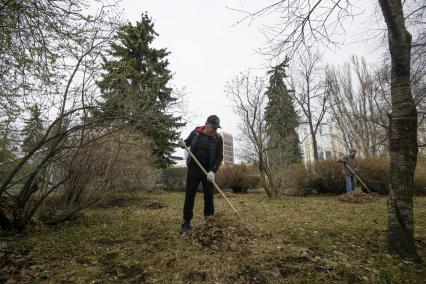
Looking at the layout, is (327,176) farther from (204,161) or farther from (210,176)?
(210,176)

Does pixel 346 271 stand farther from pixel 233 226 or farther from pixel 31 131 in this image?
pixel 31 131

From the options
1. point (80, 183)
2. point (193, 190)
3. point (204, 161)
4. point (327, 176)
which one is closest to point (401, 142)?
point (204, 161)

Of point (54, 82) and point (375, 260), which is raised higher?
point (54, 82)

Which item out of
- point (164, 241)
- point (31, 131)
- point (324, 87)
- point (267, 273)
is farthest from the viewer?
Result: point (324, 87)

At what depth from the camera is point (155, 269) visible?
3.24 meters

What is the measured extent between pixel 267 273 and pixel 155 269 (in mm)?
1293

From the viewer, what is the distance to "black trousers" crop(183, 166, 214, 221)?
4.68 metres

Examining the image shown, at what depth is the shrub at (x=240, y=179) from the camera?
15.3 m

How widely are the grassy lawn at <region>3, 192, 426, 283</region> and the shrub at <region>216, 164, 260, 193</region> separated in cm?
965

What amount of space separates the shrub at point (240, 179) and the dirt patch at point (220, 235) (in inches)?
429

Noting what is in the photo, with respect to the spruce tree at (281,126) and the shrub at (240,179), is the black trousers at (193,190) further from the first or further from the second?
the shrub at (240,179)

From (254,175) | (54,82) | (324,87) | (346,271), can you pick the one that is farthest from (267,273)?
(324,87)

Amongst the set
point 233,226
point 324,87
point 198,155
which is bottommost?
point 233,226

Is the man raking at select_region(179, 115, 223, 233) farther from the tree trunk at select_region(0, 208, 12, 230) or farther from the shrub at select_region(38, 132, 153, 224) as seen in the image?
the tree trunk at select_region(0, 208, 12, 230)
